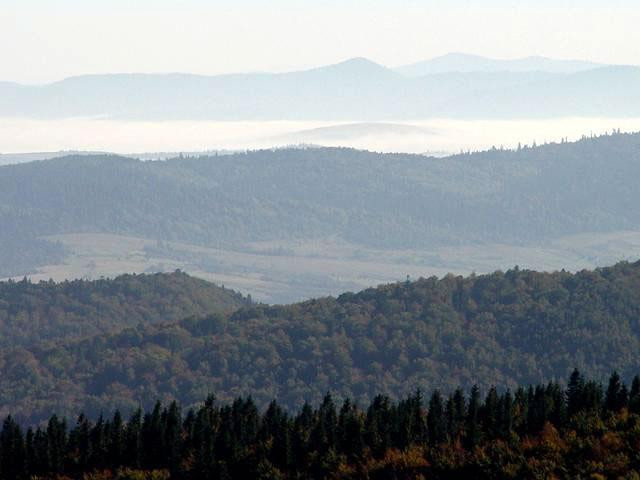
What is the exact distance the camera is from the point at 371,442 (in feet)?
283

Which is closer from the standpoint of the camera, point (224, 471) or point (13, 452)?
point (224, 471)

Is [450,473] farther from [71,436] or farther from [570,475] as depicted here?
[71,436]

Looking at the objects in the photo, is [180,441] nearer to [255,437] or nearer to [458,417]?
[255,437]

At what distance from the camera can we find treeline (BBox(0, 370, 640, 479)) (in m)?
77.8

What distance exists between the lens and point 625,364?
194 metres

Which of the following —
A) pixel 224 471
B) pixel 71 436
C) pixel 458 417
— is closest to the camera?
pixel 224 471

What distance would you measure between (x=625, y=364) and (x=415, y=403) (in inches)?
4192

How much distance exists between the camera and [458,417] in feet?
293

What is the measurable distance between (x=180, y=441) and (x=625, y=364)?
111 metres

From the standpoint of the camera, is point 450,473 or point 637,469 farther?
point 450,473


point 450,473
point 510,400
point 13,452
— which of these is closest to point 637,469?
point 450,473

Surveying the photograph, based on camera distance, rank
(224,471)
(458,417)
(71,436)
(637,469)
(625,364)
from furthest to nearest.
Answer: (625,364)
(71,436)
(458,417)
(224,471)
(637,469)

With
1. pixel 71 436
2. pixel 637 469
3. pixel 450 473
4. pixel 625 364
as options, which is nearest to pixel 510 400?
pixel 450 473

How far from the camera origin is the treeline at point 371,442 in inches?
3063
